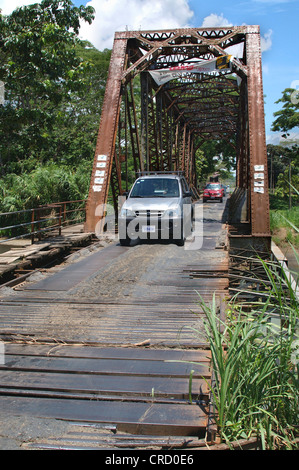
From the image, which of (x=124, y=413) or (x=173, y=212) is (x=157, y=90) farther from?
(x=124, y=413)

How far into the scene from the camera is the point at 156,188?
1384 cm

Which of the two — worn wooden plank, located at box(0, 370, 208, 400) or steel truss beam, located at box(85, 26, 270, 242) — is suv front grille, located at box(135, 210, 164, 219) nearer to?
steel truss beam, located at box(85, 26, 270, 242)

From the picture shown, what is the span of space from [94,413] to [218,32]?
15.6 m

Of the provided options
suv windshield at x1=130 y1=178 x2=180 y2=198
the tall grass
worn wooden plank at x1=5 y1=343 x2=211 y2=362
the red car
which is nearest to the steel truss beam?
suv windshield at x1=130 y1=178 x2=180 y2=198

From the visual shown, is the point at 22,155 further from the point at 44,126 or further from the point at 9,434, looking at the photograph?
the point at 9,434

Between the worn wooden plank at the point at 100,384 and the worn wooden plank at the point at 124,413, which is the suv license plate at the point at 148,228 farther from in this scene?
the worn wooden plank at the point at 124,413

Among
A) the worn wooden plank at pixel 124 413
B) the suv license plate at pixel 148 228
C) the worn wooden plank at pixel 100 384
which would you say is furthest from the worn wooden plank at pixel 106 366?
the suv license plate at pixel 148 228

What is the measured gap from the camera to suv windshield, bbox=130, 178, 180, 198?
13586 millimetres

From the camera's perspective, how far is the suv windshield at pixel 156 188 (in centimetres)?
1359

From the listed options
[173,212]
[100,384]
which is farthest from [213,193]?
[100,384]

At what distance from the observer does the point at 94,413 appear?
3.78 m

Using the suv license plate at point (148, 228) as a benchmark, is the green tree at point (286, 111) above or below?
above

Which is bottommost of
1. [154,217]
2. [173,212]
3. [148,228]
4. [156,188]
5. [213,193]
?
[148,228]
